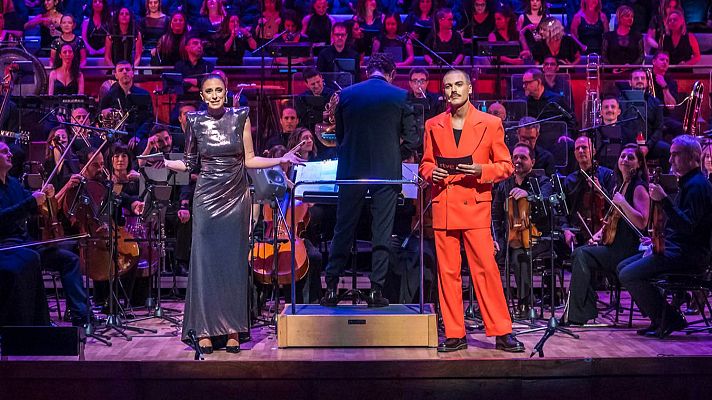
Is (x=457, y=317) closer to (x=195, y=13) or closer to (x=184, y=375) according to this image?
(x=184, y=375)

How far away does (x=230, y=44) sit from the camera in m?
10.8

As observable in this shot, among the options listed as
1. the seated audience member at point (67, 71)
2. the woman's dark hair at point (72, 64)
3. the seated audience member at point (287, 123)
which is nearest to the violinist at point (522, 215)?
the seated audience member at point (287, 123)

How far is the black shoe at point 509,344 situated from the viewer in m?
5.45

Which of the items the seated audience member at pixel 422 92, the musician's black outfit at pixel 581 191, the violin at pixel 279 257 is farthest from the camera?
the seated audience member at pixel 422 92

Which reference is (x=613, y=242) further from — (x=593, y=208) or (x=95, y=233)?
(x=95, y=233)

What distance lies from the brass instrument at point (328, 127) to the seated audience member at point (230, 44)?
2462 millimetres

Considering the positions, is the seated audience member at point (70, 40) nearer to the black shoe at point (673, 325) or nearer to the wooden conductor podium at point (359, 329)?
the wooden conductor podium at point (359, 329)

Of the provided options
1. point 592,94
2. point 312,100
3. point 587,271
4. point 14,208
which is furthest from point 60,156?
point 592,94

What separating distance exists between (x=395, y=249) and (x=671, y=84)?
4469 mm

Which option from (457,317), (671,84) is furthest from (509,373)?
(671,84)

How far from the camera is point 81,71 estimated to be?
34.4 feet

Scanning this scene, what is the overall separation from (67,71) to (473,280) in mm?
6222

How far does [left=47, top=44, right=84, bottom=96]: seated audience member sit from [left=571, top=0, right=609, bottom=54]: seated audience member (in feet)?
18.3

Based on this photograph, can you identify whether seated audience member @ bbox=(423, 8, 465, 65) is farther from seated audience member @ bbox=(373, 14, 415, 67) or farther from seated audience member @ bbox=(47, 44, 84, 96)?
seated audience member @ bbox=(47, 44, 84, 96)
